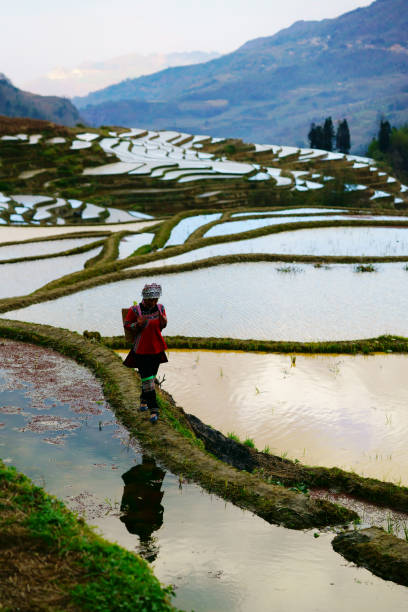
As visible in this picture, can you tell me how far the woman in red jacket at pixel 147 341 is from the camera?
5285 millimetres

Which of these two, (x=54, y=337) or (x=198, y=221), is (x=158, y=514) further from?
(x=198, y=221)

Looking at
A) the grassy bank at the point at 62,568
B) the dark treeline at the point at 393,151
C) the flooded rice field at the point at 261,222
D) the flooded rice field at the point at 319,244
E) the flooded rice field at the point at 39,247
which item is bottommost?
the grassy bank at the point at 62,568

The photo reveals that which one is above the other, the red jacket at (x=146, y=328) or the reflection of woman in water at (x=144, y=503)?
the red jacket at (x=146, y=328)

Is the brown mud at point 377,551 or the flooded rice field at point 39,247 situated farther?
the flooded rice field at point 39,247

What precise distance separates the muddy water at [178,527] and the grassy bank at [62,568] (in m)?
0.31

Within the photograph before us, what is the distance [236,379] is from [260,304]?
2.90 metres

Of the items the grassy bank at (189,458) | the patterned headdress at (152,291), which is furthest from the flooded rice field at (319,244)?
the patterned headdress at (152,291)

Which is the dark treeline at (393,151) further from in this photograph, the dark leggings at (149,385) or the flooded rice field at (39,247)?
the dark leggings at (149,385)

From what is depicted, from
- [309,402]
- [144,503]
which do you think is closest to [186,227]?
[309,402]

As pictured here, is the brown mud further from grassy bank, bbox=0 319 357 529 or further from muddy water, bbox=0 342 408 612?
grassy bank, bbox=0 319 357 529

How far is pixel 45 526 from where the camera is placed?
10.3ft

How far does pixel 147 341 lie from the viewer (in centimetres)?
531

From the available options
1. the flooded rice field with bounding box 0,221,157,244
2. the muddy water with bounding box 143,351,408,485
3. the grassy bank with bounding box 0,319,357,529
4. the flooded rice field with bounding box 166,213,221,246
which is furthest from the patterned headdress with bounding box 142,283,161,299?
the flooded rice field with bounding box 0,221,157,244

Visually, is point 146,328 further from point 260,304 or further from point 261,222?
point 261,222
